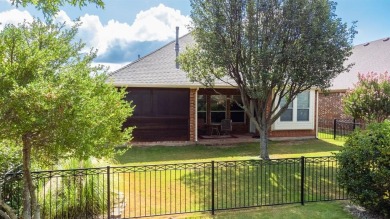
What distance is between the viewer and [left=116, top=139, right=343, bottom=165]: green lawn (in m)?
11.3

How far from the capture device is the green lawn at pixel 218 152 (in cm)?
1134

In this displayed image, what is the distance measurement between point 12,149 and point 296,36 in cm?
888

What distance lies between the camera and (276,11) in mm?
10312

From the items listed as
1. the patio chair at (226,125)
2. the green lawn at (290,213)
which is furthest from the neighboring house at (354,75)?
the green lawn at (290,213)

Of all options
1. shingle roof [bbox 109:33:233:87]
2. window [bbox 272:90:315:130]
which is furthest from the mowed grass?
window [bbox 272:90:315:130]

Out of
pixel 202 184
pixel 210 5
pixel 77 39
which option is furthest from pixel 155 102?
pixel 77 39

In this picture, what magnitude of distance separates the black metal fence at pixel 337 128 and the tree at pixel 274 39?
7.18m

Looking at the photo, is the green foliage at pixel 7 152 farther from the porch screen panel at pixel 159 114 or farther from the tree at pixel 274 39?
the porch screen panel at pixel 159 114

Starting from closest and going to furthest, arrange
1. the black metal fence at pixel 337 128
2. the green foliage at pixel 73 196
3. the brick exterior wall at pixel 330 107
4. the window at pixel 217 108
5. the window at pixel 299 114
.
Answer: the green foliage at pixel 73 196, the window at pixel 299 114, the black metal fence at pixel 337 128, the window at pixel 217 108, the brick exterior wall at pixel 330 107

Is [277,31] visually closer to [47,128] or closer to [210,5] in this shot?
[210,5]

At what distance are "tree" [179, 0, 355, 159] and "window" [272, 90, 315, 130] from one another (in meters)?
5.87

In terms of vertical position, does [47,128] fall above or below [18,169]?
above

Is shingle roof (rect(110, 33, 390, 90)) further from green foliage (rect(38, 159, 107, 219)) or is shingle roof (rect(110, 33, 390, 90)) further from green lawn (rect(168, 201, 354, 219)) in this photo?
green lawn (rect(168, 201, 354, 219))

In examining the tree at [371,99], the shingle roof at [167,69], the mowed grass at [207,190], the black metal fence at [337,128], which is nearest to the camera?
the mowed grass at [207,190]
